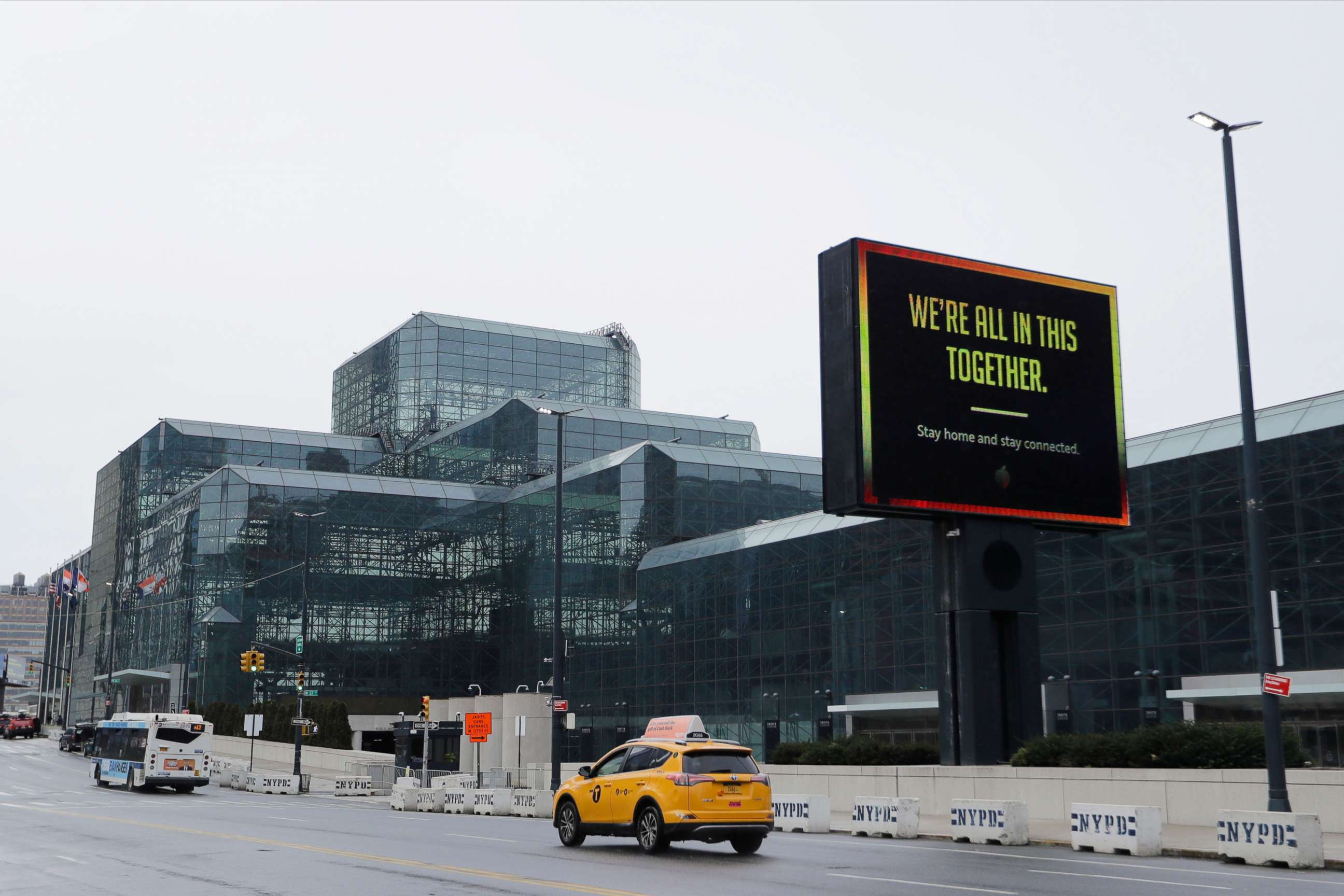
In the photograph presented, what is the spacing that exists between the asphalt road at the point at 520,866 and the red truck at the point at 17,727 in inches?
3851

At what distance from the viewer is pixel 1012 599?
2981 centimetres

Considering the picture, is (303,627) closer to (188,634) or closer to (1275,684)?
(188,634)

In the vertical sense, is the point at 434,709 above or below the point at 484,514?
below

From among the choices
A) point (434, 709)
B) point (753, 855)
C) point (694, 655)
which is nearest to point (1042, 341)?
point (753, 855)

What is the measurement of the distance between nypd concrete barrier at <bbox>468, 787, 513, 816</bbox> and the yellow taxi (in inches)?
651

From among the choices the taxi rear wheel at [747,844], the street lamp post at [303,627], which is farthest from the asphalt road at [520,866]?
the street lamp post at [303,627]

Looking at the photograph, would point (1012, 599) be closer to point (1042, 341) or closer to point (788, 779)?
point (1042, 341)

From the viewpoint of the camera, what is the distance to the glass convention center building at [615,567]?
45844mm

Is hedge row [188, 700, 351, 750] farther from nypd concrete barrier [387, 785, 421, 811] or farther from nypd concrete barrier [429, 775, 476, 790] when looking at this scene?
nypd concrete barrier [387, 785, 421, 811]

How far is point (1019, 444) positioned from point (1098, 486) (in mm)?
2402

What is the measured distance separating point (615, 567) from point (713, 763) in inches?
2435

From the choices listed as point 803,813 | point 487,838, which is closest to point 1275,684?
point 803,813

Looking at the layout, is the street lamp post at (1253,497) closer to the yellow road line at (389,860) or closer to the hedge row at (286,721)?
the yellow road line at (389,860)

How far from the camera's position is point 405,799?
42.0 meters
